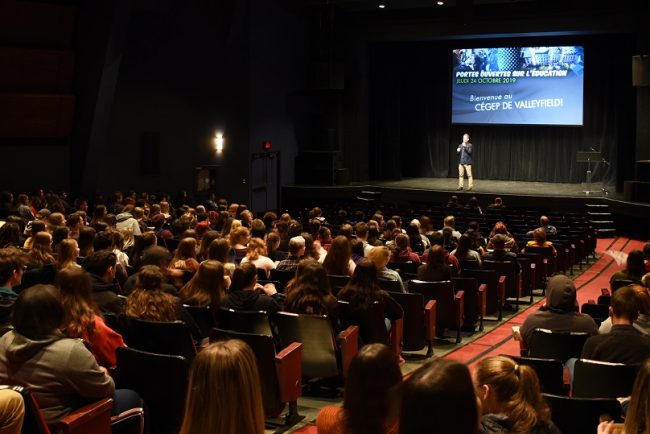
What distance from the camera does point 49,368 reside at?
4172 mm

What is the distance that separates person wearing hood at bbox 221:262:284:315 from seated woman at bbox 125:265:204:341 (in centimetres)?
62

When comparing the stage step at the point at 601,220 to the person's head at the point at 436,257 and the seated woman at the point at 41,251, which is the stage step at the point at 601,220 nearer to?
the person's head at the point at 436,257

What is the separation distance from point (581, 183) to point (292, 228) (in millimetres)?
15644

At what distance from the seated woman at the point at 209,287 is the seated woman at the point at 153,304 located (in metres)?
0.70

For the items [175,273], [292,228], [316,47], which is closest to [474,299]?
[292,228]

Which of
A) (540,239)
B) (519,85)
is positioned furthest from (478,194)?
(540,239)

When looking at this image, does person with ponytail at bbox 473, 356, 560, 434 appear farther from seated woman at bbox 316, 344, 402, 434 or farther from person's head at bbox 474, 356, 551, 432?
seated woman at bbox 316, 344, 402, 434

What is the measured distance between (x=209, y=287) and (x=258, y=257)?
214 centimetres

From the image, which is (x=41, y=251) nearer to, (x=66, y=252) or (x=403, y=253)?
(x=66, y=252)

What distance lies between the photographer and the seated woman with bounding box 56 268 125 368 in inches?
194

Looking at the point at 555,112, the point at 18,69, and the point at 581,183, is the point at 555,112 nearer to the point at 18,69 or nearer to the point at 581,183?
the point at 581,183

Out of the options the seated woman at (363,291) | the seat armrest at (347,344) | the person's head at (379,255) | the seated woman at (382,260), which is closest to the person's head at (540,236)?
the seated woman at (382,260)

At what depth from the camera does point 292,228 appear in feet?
35.3

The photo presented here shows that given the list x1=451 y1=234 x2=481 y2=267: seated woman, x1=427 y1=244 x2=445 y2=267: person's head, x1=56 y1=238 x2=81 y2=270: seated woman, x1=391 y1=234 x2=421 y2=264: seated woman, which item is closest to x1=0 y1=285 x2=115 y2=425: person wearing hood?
x1=56 y1=238 x2=81 y2=270: seated woman
